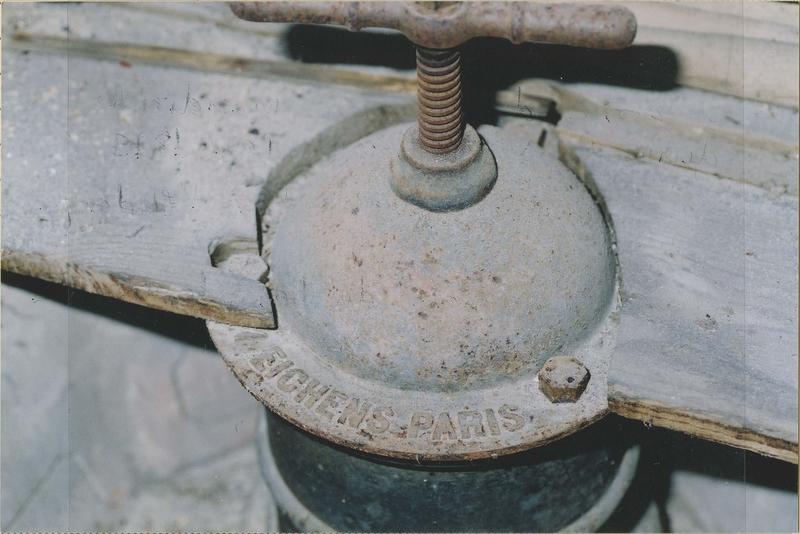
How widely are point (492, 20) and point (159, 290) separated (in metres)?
0.68

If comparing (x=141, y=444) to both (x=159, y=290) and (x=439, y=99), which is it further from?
(x=439, y=99)

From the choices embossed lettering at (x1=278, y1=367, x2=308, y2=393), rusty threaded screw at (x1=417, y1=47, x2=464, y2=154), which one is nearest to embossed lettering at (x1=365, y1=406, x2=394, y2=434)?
embossed lettering at (x1=278, y1=367, x2=308, y2=393)

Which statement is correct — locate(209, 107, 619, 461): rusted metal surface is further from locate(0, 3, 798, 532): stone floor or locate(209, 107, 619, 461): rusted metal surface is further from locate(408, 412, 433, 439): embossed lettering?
locate(0, 3, 798, 532): stone floor

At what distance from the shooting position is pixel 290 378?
1.25 meters

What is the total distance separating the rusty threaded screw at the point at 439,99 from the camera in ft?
3.46

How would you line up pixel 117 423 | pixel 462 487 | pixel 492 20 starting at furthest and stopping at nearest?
pixel 117 423 → pixel 462 487 → pixel 492 20

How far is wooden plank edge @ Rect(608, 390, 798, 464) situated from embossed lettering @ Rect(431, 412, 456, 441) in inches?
8.8

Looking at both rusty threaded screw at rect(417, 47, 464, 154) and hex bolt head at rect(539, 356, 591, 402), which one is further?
hex bolt head at rect(539, 356, 591, 402)

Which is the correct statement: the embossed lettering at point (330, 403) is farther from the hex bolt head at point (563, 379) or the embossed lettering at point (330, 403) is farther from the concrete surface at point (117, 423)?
the concrete surface at point (117, 423)

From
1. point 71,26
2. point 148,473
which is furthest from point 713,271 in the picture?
point 148,473

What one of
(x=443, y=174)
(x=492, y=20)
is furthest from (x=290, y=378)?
(x=492, y=20)

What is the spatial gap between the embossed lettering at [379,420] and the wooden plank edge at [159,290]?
0.23 m

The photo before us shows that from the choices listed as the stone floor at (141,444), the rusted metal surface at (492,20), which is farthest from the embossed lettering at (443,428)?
the stone floor at (141,444)

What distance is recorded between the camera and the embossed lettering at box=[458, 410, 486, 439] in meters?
1.17
